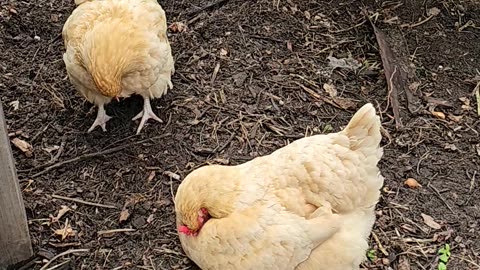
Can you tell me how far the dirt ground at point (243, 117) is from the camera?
3.97 metres

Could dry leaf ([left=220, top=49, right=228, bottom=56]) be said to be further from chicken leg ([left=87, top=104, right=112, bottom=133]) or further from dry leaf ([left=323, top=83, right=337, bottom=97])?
chicken leg ([left=87, top=104, right=112, bottom=133])

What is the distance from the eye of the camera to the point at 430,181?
4.35 meters

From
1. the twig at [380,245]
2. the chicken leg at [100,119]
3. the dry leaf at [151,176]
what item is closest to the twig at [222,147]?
the dry leaf at [151,176]

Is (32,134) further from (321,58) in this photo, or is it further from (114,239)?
(321,58)

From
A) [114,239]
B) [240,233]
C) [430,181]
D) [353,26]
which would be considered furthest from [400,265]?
[353,26]

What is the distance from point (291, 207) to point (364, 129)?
1.90ft

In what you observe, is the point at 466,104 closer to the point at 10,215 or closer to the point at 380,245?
the point at 380,245

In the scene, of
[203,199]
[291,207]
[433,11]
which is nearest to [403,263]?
[291,207]

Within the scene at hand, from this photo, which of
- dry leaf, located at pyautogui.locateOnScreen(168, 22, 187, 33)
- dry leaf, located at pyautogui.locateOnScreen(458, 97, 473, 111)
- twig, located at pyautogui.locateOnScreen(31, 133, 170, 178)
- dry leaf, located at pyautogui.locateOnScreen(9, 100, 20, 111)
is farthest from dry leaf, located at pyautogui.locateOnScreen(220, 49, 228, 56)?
dry leaf, located at pyautogui.locateOnScreen(458, 97, 473, 111)

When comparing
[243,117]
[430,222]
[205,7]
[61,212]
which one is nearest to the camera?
[61,212]

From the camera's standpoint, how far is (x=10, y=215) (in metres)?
3.37

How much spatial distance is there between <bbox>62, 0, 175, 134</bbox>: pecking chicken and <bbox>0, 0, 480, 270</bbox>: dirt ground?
0.29m

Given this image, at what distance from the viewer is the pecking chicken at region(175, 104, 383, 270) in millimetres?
3266

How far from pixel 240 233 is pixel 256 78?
1945mm
